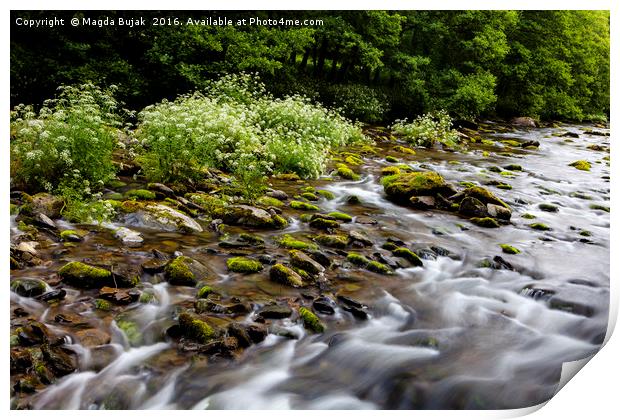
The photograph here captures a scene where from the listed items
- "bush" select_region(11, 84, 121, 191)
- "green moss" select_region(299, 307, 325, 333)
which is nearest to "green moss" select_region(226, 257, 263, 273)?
"green moss" select_region(299, 307, 325, 333)

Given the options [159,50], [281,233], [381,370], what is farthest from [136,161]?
[381,370]

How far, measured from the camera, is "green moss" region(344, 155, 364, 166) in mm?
6605

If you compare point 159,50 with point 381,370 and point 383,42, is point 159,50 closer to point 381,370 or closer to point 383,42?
point 383,42

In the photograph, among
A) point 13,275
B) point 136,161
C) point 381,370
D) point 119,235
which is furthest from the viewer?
point 136,161

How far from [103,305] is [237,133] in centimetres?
327

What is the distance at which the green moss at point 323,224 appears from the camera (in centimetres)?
496

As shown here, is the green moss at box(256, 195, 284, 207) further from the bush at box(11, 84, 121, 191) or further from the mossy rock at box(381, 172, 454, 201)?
the bush at box(11, 84, 121, 191)

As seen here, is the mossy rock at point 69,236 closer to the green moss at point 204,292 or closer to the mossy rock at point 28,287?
the mossy rock at point 28,287

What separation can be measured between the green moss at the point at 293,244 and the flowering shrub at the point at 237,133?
0.97 metres

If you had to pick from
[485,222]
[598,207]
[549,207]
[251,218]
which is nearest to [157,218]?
[251,218]

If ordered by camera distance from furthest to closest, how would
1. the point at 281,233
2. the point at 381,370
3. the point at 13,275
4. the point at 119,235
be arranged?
1. the point at 281,233
2. the point at 119,235
3. the point at 13,275
4. the point at 381,370

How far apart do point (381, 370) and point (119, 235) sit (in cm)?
239

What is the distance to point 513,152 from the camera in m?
5.93
